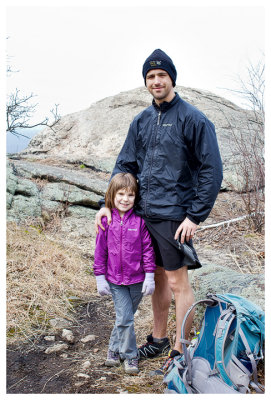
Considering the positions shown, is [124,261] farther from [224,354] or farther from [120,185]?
[224,354]

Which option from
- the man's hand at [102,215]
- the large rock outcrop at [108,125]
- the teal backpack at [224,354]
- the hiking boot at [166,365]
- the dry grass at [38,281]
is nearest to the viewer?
the teal backpack at [224,354]

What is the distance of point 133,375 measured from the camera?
325 cm

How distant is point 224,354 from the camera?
279 centimetres

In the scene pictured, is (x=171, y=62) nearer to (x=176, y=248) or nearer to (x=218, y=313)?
(x=176, y=248)

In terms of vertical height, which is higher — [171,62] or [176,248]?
[171,62]

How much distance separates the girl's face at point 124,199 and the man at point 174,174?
0.25ft

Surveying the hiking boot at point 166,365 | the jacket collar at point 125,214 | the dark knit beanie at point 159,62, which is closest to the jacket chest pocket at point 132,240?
the jacket collar at point 125,214

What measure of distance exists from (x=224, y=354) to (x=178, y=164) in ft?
4.88

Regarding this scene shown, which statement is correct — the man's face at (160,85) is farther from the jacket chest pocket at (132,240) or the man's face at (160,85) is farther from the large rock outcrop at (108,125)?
the large rock outcrop at (108,125)

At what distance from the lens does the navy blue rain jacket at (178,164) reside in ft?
9.98

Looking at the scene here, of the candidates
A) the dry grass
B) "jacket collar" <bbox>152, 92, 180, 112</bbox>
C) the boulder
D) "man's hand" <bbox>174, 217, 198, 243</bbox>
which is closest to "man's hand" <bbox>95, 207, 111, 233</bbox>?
"man's hand" <bbox>174, 217, 198, 243</bbox>

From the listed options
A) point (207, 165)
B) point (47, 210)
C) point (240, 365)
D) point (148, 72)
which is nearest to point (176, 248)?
point (207, 165)

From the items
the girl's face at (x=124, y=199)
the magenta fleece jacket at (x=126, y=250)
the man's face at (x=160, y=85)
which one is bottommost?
the magenta fleece jacket at (x=126, y=250)

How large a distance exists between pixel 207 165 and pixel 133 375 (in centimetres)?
187
